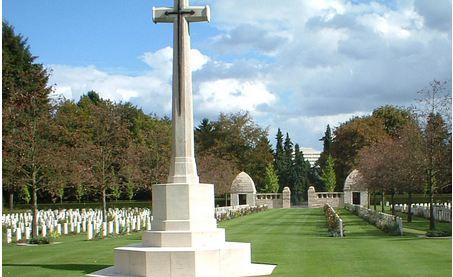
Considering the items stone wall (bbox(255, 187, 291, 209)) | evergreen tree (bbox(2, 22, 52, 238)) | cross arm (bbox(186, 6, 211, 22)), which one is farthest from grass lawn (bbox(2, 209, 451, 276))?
stone wall (bbox(255, 187, 291, 209))

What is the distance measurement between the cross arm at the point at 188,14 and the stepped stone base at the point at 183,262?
15.4 ft

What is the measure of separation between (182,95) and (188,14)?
67.7 inches

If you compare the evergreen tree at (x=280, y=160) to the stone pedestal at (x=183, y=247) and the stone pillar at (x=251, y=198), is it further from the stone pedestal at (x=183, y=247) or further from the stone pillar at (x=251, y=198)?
the stone pedestal at (x=183, y=247)

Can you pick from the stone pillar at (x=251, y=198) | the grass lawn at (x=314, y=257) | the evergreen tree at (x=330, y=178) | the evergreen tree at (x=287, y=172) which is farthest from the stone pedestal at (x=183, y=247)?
the evergreen tree at (x=287, y=172)

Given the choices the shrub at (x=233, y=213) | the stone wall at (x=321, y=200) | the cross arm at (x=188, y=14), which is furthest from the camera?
the stone wall at (x=321, y=200)

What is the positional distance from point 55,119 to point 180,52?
11.7m

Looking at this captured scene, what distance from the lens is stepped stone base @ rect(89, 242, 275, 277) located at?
36.4ft

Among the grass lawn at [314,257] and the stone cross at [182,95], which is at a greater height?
the stone cross at [182,95]

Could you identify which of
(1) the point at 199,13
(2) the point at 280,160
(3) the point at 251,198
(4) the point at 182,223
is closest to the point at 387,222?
(4) the point at 182,223

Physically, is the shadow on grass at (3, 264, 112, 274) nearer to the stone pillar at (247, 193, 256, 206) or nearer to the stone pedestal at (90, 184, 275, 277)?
the stone pedestal at (90, 184, 275, 277)

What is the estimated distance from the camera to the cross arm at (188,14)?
12.8 meters

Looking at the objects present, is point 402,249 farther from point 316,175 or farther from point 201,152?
point 316,175

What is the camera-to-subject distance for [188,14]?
12.9 metres

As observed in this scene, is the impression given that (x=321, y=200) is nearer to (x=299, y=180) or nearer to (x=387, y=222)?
(x=299, y=180)
